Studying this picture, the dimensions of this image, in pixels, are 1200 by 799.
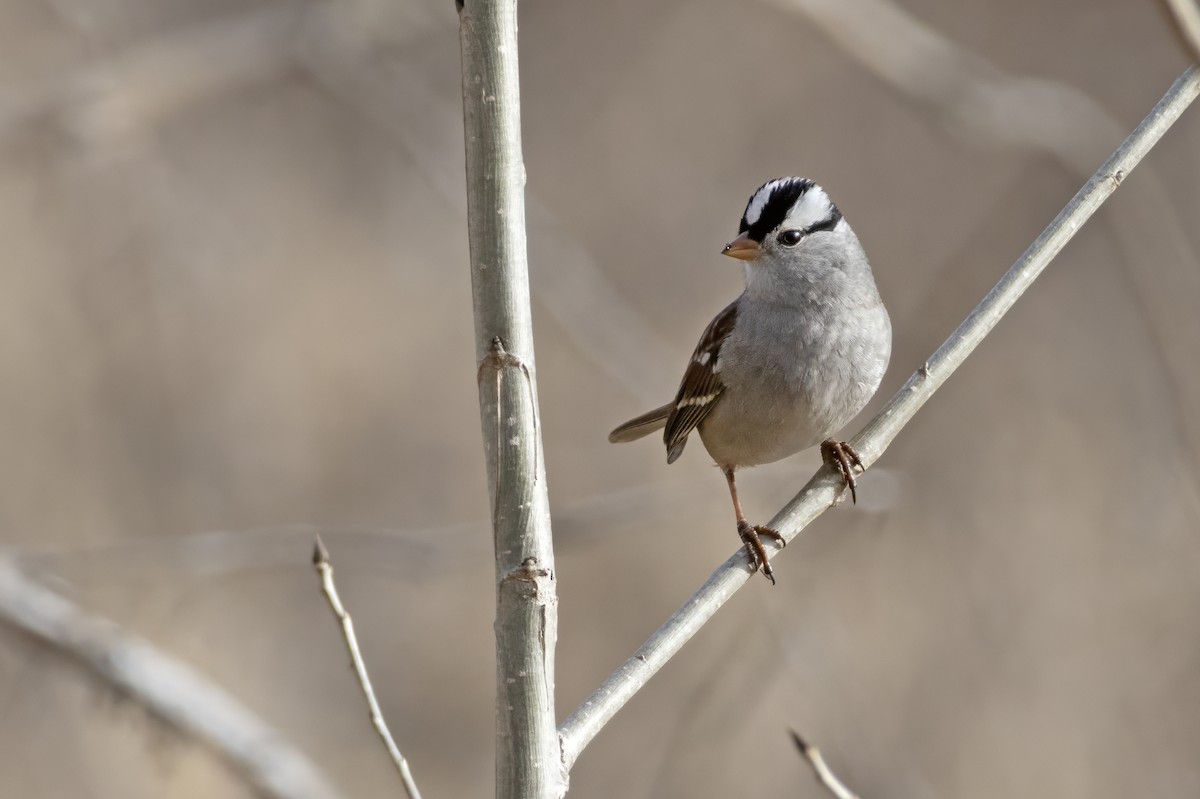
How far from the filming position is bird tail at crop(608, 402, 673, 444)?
4441mm

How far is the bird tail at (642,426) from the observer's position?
14.6 feet

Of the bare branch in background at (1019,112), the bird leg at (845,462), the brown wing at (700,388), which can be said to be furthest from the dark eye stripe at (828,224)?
the bare branch in background at (1019,112)

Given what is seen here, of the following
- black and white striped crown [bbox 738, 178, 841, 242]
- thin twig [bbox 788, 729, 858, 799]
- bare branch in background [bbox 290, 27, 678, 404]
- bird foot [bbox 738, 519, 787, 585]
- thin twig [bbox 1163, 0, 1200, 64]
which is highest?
bare branch in background [bbox 290, 27, 678, 404]

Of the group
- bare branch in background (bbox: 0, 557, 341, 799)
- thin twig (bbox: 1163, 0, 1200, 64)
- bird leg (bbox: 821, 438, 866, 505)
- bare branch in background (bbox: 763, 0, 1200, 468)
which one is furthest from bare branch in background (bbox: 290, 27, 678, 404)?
thin twig (bbox: 1163, 0, 1200, 64)

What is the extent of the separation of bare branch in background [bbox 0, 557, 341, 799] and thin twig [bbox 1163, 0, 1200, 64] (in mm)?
2510

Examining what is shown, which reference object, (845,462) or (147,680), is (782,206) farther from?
(147,680)

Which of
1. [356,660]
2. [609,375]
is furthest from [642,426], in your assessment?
[356,660]

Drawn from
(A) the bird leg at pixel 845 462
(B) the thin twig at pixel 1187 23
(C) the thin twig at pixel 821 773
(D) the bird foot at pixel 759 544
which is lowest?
(C) the thin twig at pixel 821 773

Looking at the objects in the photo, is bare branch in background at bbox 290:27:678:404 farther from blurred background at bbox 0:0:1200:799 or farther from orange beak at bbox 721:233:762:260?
orange beak at bbox 721:233:762:260

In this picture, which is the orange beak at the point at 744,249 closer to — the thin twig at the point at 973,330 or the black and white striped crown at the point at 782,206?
the black and white striped crown at the point at 782,206

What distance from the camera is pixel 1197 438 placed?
4.37 m

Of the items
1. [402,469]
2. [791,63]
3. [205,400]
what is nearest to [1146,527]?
[791,63]

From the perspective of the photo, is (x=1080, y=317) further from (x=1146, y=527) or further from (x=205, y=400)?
(x=205, y=400)

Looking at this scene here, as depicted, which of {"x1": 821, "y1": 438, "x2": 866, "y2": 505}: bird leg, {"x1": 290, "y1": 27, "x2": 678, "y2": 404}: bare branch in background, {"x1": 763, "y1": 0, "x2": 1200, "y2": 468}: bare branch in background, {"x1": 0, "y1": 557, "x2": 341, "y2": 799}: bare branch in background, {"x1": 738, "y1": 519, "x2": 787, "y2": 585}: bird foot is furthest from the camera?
{"x1": 290, "y1": 27, "x2": 678, "y2": 404}: bare branch in background
